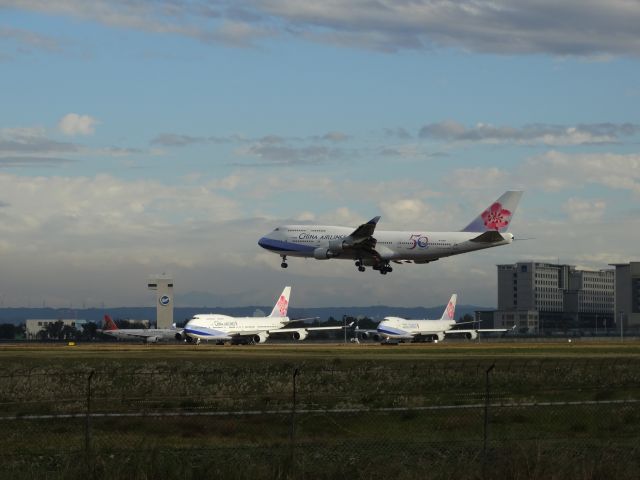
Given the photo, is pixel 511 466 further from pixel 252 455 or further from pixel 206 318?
pixel 206 318

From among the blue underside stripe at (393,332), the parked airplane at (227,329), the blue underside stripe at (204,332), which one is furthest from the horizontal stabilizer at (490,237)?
the blue underside stripe at (204,332)

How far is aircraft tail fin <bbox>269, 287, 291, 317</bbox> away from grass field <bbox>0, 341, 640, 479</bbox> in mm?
78083

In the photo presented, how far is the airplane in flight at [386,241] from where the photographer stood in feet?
283

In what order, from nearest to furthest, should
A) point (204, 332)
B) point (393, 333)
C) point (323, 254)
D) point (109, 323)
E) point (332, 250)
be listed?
point (332, 250), point (323, 254), point (204, 332), point (393, 333), point (109, 323)

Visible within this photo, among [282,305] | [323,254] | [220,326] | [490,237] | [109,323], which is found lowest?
[109,323]

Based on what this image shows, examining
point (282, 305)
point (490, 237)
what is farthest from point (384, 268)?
point (282, 305)

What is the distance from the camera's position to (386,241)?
88.6 metres

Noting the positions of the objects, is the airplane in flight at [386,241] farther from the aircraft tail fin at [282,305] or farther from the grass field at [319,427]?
the grass field at [319,427]

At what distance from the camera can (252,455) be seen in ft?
65.0

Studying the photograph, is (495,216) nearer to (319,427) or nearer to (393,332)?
(393,332)

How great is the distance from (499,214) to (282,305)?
124 feet

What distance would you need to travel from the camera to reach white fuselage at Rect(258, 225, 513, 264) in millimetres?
87188

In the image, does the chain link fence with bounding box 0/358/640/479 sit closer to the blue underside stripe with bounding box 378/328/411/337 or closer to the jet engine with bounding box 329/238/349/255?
the jet engine with bounding box 329/238/349/255

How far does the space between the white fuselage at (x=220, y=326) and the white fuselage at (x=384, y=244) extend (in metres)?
16.7
